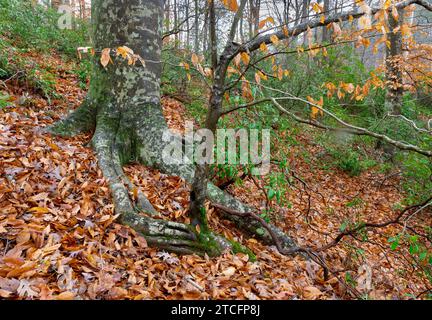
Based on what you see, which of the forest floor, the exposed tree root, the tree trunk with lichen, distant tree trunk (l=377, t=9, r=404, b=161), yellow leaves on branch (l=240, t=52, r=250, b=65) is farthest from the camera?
distant tree trunk (l=377, t=9, r=404, b=161)

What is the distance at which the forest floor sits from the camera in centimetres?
179

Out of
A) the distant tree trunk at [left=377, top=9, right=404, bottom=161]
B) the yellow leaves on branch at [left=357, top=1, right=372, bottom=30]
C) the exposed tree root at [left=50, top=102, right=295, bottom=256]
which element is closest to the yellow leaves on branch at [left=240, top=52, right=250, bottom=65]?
the yellow leaves on branch at [left=357, top=1, right=372, bottom=30]

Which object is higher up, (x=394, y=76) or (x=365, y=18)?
(x=394, y=76)

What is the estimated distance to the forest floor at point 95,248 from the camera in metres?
1.79

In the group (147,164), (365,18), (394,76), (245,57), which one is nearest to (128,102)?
(147,164)

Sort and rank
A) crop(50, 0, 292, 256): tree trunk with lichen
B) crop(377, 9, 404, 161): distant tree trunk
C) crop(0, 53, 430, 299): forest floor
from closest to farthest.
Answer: crop(0, 53, 430, 299): forest floor, crop(50, 0, 292, 256): tree trunk with lichen, crop(377, 9, 404, 161): distant tree trunk

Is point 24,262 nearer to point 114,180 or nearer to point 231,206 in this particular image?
point 114,180

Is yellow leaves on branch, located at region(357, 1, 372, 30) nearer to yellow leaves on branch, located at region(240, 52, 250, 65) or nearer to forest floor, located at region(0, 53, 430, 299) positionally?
yellow leaves on branch, located at region(240, 52, 250, 65)

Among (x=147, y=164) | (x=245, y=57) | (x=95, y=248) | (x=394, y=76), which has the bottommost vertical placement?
(x=95, y=248)

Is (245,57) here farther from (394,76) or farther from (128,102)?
(394,76)

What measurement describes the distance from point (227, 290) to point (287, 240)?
1165 mm

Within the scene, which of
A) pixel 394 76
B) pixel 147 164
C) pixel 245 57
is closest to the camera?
pixel 245 57

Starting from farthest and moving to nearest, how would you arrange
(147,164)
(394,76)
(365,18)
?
1. (394,76)
2. (147,164)
3. (365,18)

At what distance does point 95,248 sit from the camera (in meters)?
2.07
